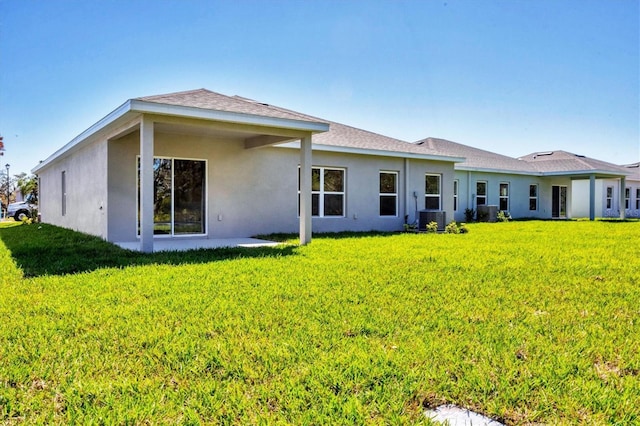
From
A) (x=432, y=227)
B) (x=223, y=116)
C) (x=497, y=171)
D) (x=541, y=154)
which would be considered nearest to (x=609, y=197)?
(x=541, y=154)

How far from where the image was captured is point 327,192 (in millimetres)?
14047

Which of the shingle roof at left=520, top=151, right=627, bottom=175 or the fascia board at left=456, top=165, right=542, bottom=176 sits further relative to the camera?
the shingle roof at left=520, top=151, right=627, bottom=175

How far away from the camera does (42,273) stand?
257 inches

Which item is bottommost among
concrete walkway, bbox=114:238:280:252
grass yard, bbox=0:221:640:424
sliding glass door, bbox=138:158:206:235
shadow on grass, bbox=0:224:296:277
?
grass yard, bbox=0:221:640:424

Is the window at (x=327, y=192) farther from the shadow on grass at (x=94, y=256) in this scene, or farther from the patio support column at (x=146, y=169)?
the patio support column at (x=146, y=169)

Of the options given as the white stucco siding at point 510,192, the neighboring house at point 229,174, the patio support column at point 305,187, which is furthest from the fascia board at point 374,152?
the white stucco siding at point 510,192

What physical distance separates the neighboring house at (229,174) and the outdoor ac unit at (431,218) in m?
0.77

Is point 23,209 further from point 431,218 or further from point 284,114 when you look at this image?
point 431,218

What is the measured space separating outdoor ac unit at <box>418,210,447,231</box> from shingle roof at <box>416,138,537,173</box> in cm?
630

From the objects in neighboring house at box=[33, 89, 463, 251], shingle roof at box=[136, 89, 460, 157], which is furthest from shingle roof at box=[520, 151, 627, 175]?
shingle roof at box=[136, 89, 460, 157]

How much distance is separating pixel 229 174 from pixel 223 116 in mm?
3523

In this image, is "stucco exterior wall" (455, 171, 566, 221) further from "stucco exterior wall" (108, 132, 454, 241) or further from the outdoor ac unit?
A: the outdoor ac unit

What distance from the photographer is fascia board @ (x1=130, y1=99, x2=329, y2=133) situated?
311 inches

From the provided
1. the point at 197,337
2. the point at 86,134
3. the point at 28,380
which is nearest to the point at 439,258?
the point at 197,337
